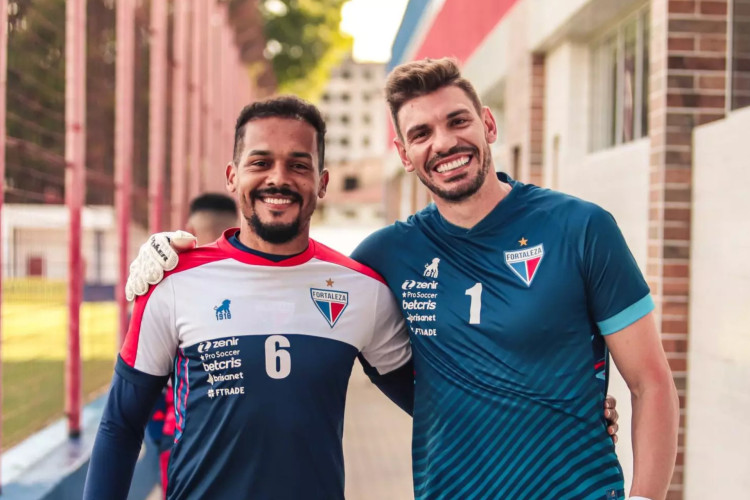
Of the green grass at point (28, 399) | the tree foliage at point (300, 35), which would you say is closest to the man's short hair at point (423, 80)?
the green grass at point (28, 399)

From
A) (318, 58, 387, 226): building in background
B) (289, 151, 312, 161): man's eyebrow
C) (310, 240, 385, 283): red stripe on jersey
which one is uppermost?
(318, 58, 387, 226): building in background

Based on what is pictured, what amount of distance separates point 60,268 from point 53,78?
1.28 metres

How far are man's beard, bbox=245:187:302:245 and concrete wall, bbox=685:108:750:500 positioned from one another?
2.33 m

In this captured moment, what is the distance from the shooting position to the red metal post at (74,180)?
5.91 metres

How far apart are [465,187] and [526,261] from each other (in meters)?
0.31

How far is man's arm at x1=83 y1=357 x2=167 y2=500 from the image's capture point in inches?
103

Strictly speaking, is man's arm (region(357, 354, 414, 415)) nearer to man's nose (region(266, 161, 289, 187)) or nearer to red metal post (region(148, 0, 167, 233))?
man's nose (region(266, 161, 289, 187))

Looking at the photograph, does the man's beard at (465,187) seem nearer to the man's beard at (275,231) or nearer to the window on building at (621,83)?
the man's beard at (275,231)

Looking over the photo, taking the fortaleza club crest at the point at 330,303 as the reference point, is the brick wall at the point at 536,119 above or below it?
above

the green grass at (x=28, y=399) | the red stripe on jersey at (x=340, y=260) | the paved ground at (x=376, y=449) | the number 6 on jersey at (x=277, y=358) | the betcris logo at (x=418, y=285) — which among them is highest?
the red stripe on jersey at (x=340, y=260)

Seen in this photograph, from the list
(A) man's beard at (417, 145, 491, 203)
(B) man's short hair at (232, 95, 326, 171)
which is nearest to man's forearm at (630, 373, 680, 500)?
(A) man's beard at (417, 145, 491, 203)

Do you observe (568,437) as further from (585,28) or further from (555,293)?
(585,28)

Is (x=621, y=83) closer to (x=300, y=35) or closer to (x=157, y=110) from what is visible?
(x=157, y=110)

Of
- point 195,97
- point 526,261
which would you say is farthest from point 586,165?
point 195,97
